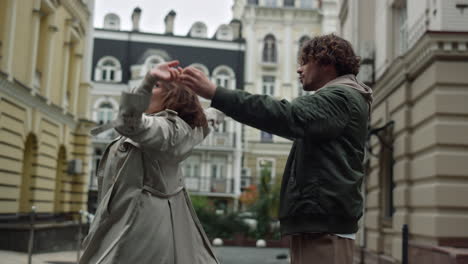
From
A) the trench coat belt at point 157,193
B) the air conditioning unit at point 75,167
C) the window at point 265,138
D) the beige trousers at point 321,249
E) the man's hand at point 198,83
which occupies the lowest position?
the beige trousers at point 321,249

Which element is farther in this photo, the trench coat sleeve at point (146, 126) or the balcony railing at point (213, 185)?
the balcony railing at point (213, 185)

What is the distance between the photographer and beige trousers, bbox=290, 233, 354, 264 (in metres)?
2.94

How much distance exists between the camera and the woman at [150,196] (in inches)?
128

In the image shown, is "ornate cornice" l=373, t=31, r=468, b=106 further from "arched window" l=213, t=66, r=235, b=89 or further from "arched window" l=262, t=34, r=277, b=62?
"arched window" l=262, t=34, r=277, b=62

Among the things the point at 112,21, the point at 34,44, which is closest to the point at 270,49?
the point at 112,21

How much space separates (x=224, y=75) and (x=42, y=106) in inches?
948

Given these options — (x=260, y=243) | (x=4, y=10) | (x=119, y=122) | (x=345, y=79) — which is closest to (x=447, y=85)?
(x=345, y=79)

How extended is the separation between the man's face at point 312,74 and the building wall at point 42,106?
1248cm

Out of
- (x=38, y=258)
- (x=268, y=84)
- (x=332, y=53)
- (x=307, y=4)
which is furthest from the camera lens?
(x=307, y=4)

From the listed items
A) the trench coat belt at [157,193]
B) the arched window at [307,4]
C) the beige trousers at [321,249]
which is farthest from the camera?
the arched window at [307,4]

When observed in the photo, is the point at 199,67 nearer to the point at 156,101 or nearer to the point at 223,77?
the point at 223,77

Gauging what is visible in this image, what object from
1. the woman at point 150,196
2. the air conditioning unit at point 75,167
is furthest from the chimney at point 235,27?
the woman at point 150,196

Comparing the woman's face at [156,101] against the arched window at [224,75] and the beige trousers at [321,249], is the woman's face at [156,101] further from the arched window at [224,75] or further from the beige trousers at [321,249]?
the arched window at [224,75]

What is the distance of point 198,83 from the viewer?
9.05 ft
